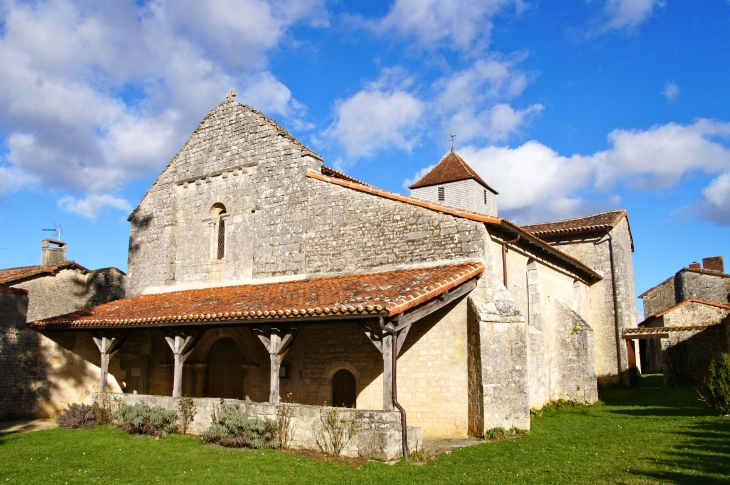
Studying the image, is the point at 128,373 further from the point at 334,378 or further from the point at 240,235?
the point at 334,378

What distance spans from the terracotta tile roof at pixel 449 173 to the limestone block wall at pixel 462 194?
0.18 m

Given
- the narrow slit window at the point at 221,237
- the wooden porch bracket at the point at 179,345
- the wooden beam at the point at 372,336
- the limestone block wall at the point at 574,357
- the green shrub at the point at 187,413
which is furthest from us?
the limestone block wall at the point at 574,357

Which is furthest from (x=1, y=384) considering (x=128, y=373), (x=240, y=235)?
(x=240, y=235)

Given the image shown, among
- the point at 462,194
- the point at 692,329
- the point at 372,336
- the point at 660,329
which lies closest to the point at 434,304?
the point at 372,336

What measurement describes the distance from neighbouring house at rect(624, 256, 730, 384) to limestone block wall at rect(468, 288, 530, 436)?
7355 mm

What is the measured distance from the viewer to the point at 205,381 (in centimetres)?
1424

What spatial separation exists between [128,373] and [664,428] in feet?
43.4

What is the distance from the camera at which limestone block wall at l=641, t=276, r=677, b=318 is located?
1214 inches

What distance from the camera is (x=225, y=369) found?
Answer: 45.9 feet

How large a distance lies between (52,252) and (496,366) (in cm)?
1868

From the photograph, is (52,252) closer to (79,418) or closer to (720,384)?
(79,418)

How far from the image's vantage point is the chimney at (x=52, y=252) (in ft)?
70.3

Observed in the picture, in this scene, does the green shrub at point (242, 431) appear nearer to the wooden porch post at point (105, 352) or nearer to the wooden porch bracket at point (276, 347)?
the wooden porch bracket at point (276, 347)

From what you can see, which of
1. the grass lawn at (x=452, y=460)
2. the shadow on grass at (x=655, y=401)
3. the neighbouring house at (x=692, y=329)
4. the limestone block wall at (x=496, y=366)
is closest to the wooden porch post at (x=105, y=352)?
the grass lawn at (x=452, y=460)
